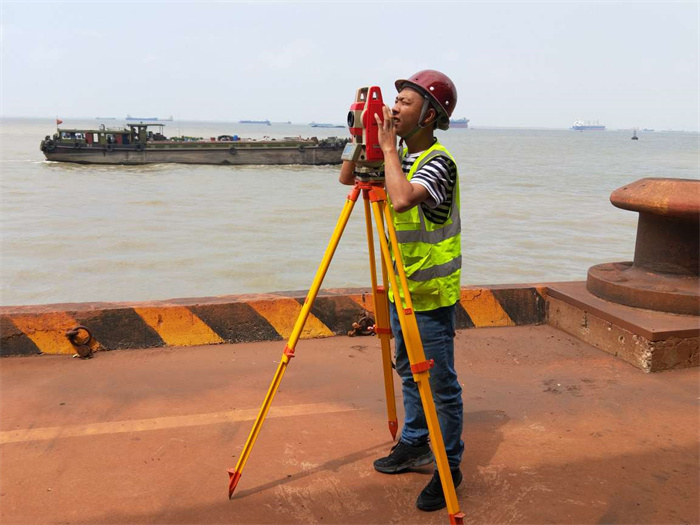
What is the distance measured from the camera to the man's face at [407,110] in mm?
2475

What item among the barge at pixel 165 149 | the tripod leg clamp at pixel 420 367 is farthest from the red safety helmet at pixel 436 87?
the barge at pixel 165 149

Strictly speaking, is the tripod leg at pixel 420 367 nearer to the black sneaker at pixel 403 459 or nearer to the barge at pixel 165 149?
the black sneaker at pixel 403 459

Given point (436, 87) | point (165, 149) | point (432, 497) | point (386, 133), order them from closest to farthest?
point (386, 133), point (436, 87), point (432, 497), point (165, 149)

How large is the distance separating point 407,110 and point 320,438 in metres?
1.65

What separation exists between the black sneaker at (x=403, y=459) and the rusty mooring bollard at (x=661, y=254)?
233 cm

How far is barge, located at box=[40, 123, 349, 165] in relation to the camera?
40094mm

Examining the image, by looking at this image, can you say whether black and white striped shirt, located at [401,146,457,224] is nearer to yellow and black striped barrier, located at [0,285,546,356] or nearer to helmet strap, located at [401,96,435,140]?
helmet strap, located at [401,96,435,140]

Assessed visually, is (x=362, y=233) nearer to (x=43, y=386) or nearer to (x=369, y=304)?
(x=369, y=304)

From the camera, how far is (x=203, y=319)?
4.39m

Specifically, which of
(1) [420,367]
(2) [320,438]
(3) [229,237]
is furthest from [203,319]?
(3) [229,237]

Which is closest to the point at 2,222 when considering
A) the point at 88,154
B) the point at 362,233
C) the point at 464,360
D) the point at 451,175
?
the point at 362,233

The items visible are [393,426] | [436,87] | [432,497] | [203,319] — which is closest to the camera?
[436,87]

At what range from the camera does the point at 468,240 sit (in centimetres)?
1630

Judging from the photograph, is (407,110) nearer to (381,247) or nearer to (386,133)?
(386,133)
